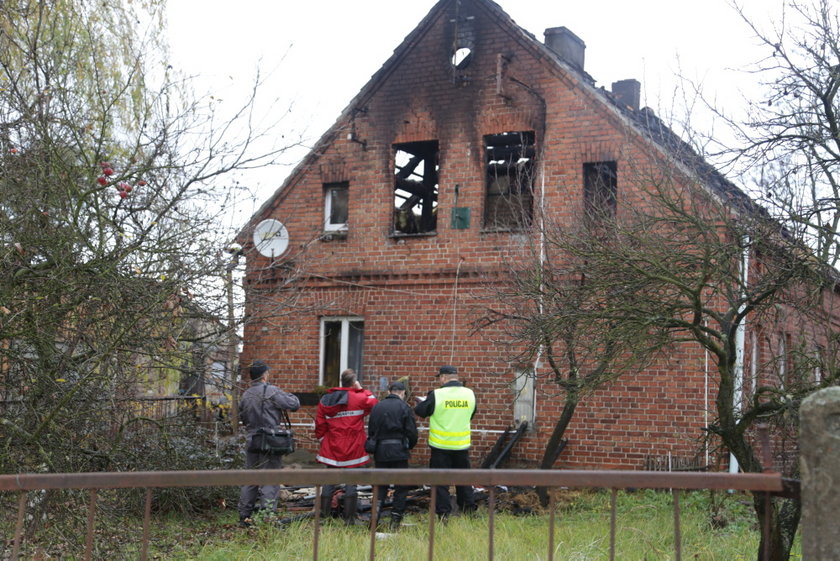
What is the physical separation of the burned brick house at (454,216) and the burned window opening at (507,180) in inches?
1.2

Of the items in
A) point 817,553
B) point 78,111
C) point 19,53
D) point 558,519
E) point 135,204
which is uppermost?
point 19,53

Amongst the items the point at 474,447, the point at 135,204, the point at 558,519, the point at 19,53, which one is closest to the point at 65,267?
the point at 135,204

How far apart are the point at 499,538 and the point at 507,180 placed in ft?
26.6

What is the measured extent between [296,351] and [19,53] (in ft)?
27.1

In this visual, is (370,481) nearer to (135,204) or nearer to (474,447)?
(135,204)

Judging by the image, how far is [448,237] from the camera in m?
14.9

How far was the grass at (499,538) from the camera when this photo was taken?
23.7ft

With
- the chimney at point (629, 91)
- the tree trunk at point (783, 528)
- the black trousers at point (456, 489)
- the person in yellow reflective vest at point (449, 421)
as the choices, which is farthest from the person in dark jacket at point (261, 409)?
the chimney at point (629, 91)

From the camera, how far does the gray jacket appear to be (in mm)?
10047

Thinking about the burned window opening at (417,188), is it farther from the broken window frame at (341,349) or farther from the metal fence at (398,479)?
the metal fence at (398,479)

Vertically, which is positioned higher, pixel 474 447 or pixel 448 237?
pixel 448 237

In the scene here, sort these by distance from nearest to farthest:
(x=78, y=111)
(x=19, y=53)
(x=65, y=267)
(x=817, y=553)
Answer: (x=817, y=553) → (x=65, y=267) → (x=78, y=111) → (x=19, y=53)

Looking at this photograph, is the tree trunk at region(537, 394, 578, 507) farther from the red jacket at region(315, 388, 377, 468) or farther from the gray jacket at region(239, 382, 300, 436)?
the gray jacket at region(239, 382, 300, 436)

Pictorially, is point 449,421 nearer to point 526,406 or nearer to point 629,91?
point 526,406
